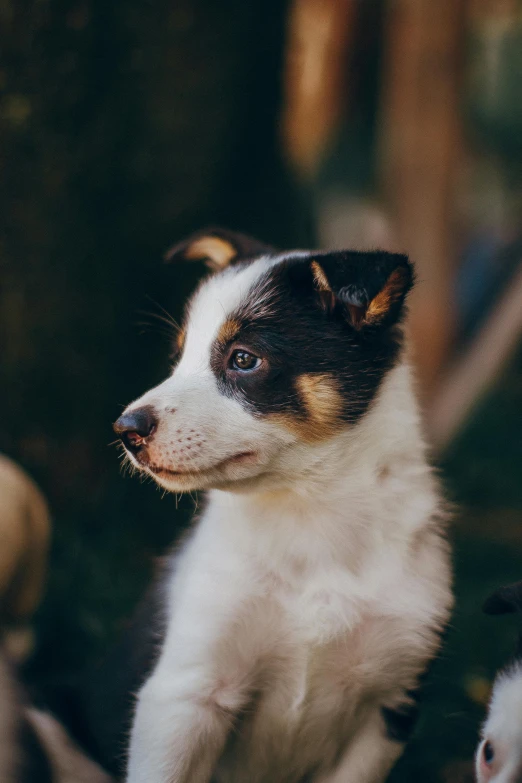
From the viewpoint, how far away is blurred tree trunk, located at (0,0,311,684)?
10.9ft

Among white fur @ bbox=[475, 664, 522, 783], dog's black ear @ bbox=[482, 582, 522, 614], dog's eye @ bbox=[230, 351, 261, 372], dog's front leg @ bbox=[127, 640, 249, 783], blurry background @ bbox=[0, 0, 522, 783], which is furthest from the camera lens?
blurry background @ bbox=[0, 0, 522, 783]

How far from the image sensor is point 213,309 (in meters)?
2.26

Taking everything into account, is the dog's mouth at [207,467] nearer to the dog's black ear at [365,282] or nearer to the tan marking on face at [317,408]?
the tan marking on face at [317,408]

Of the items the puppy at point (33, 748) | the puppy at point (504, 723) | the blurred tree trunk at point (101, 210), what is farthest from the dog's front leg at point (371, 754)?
the blurred tree trunk at point (101, 210)

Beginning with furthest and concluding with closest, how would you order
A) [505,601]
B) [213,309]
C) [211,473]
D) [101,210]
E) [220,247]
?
[101,210], [220,247], [213,309], [211,473], [505,601]

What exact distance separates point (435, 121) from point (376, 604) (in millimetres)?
3589

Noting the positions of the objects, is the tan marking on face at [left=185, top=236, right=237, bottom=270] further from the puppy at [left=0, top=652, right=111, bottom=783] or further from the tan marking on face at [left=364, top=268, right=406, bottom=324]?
the puppy at [left=0, top=652, right=111, bottom=783]

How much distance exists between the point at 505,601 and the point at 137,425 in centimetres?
97

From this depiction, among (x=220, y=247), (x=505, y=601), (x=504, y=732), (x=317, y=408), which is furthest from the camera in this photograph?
(x=220, y=247)

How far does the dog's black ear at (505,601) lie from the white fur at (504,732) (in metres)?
0.13

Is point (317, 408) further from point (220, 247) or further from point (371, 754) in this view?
point (371, 754)

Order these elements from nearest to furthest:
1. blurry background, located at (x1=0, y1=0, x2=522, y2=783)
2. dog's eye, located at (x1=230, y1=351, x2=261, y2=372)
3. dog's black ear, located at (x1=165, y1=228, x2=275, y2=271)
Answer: dog's eye, located at (x1=230, y1=351, x2=261, y2=372)
dog's black ear, located at (x1=165, y1=228, x2=275, y2=271)
blurry background, located at (x1=0, y1=0, x2=522, y2=783)

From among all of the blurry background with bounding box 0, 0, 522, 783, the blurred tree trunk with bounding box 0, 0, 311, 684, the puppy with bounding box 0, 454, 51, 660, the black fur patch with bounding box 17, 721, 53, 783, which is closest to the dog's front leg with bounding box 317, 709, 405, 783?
the blurry background with bounding box 0, 0, 522, 783

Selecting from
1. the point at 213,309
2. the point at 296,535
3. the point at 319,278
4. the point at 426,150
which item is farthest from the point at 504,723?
the point at 426,150
